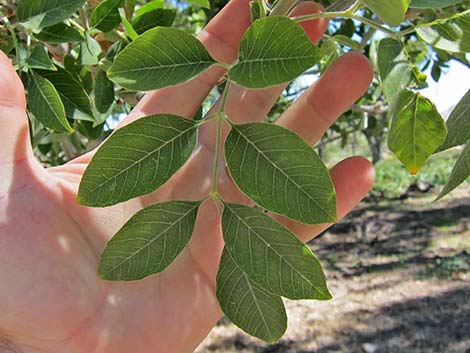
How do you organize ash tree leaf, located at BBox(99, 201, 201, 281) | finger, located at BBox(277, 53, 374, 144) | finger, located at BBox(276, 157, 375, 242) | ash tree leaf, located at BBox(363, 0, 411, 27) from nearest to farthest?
ash tree leaf, located at BBox(363, 0, 411, 27) → ash tree leaf, located at BBox(99, 201, 201, 281) → finger, located at BBox(277, 53, 374, 144) → finger, located at BBox(276, 157, 375, 242)

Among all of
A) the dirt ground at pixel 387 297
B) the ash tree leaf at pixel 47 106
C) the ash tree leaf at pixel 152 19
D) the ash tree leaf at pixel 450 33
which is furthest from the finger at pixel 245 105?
the dirt ground at pixel 387 297

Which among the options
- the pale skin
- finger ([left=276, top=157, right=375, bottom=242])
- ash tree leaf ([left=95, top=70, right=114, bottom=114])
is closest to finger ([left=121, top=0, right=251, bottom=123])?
the pale skin

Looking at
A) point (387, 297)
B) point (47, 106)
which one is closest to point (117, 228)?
point (47, 106)

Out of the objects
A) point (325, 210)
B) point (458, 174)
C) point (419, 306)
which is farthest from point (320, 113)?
point (419, 306)

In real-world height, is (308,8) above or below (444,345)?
above

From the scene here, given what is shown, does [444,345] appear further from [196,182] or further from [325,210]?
[325,210]

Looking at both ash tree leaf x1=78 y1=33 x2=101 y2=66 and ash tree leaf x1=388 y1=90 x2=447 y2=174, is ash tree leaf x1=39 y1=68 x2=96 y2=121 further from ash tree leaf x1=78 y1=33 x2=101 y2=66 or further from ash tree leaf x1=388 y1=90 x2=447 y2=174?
ash tree leaf x1=388 y1=90 x2=447 y2=174
